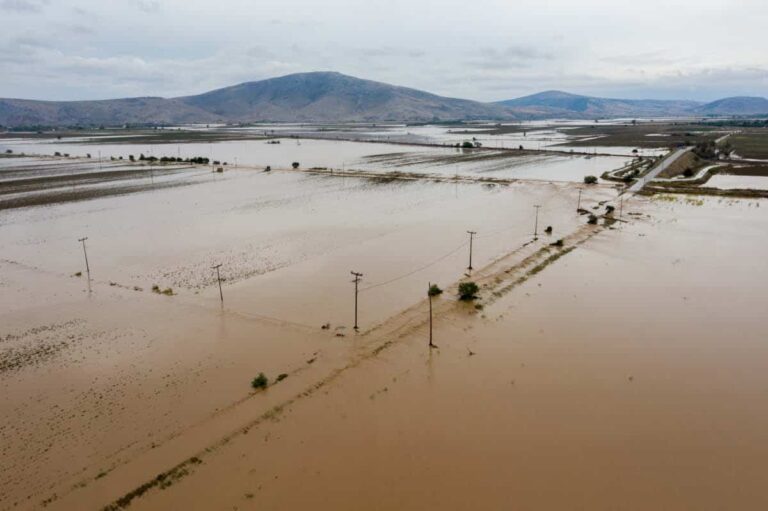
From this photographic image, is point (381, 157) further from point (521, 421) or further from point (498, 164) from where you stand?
point (521, 421)

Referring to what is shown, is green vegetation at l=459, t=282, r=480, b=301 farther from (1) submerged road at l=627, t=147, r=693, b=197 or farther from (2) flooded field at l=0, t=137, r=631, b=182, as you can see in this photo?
(2) flooded field at l=0, t=137, r=631, b=182

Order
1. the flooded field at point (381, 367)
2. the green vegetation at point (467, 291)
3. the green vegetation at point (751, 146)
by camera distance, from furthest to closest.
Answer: the green vegetation at point (751, 146) < the green vegetation at point (467, 291) < the flooded field at point (381, 367)

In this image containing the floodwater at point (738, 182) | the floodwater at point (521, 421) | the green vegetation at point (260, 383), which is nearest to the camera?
the floodwater at point (521, 421)

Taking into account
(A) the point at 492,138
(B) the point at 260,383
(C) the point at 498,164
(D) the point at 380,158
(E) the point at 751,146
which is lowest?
(B) the point at 260,383

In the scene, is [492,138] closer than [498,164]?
No

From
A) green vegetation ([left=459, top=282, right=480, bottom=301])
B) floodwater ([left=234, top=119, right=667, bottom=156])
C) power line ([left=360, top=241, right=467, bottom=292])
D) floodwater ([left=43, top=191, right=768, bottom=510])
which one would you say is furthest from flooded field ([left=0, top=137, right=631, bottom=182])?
floodwater ([left=43, top=191, right=768, bottom=510])

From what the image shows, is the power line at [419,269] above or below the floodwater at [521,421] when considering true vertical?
above

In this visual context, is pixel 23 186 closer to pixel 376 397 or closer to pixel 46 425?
pixel 46 425

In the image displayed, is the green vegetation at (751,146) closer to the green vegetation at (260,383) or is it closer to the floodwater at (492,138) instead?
the floodwater at (492,138)

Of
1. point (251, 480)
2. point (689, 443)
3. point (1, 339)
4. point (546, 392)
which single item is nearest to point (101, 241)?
point (1, 339)

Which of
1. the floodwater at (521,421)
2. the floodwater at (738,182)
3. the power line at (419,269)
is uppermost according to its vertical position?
the floodwater at (738,182)

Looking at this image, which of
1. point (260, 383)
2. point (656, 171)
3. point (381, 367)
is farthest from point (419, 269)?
point (656, 171)

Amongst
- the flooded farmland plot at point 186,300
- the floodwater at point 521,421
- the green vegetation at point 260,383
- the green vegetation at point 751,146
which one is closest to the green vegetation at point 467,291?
the floodwater at point 521,421
